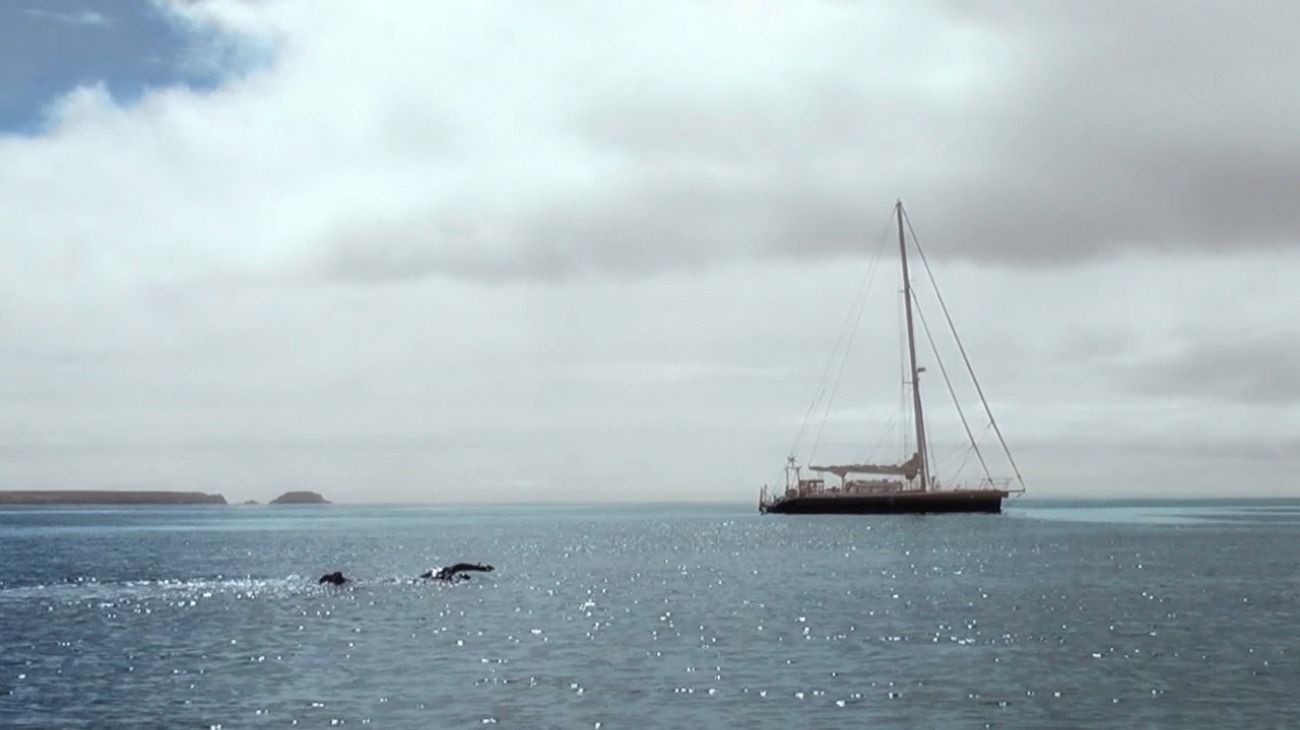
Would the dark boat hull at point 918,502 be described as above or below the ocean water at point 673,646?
above

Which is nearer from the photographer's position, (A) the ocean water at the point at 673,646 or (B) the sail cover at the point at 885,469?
(A) the ocean water at the point at 673,646

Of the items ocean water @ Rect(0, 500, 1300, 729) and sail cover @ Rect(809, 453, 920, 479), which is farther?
sail cover @ Rect(809, 453, 920, 479)

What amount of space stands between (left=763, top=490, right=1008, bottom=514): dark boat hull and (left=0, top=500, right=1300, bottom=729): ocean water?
2664 inches

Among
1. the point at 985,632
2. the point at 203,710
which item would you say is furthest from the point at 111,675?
the point at 985,632

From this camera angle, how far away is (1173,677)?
36719 millimetres

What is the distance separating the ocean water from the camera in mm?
32469

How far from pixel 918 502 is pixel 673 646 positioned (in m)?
124

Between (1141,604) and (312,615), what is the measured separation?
122 feet

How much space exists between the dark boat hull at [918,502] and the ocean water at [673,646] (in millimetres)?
67653

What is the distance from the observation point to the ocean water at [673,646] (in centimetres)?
3247

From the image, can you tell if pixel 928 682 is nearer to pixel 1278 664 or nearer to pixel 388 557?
pixel 1278 664

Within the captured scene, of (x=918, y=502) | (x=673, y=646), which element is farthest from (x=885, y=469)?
(x=673, y=646)

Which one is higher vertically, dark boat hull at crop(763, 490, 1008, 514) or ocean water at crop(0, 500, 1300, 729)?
dark boat hull at crop(763, 490, 1008, 514)

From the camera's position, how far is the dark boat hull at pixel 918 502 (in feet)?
529
